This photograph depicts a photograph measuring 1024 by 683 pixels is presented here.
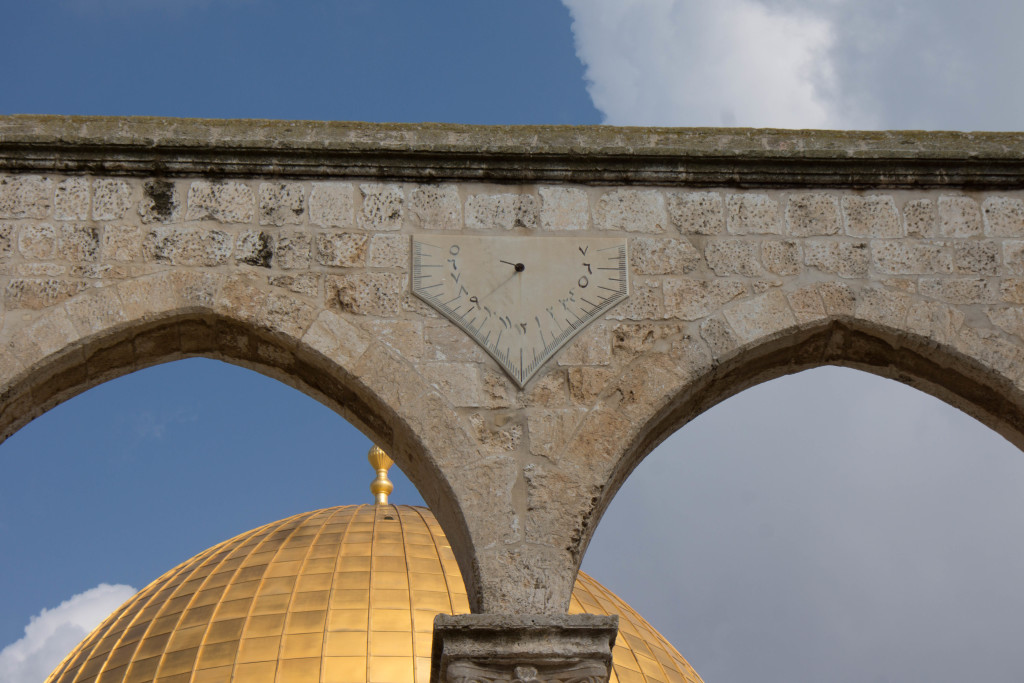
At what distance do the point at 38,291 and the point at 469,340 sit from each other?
1855 millimetres

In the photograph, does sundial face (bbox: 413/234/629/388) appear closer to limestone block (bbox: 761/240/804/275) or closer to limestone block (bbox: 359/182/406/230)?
limestone block (bbox: 359/182/406/230)

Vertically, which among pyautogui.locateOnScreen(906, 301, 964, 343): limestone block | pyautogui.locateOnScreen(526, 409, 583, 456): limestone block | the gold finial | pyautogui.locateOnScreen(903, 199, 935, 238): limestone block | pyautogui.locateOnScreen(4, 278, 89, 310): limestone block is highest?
the gold finial

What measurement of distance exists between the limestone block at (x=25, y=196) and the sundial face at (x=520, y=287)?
1645 mm

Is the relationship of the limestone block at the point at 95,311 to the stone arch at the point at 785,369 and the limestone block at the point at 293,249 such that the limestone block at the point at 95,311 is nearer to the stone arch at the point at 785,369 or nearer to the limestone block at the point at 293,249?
the limestone block at the point at 293,249

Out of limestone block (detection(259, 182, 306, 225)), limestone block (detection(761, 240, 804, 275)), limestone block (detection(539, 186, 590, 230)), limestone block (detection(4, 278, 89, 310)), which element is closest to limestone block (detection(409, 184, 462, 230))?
limestone block (detection(539, 186, 590, 230))

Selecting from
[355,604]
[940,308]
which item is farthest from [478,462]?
[355,604]

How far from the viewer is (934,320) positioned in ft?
23.3

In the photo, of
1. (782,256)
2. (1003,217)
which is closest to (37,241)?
(782,256)

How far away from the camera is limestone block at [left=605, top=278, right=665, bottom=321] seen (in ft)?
23.1

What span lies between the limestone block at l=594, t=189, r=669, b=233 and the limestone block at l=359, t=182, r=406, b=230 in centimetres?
89

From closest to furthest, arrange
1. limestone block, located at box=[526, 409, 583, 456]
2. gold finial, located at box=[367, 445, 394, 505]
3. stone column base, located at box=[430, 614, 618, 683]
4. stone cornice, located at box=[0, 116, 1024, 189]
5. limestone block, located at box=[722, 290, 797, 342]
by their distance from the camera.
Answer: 1. stone column base, located at box=[430, 614, 618, 683]
2. limestone block, located at box=[526, 409, 583, 456]
3. limestone block, located at box=[722, 290, 797, 342]
4. stone cornice, located at box=[0, 116, 1024, 189]
5. gold finial, located at box=[367, 445, 394, 505]

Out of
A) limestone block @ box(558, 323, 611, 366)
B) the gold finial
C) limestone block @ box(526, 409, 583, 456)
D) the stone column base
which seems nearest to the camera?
the stone column base

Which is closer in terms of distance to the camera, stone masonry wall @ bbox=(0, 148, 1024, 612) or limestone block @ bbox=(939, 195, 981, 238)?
stone masonry wall @ bbox=(0, 148, 1024, 612)

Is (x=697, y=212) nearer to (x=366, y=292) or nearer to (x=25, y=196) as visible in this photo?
(x=366, y=292)
